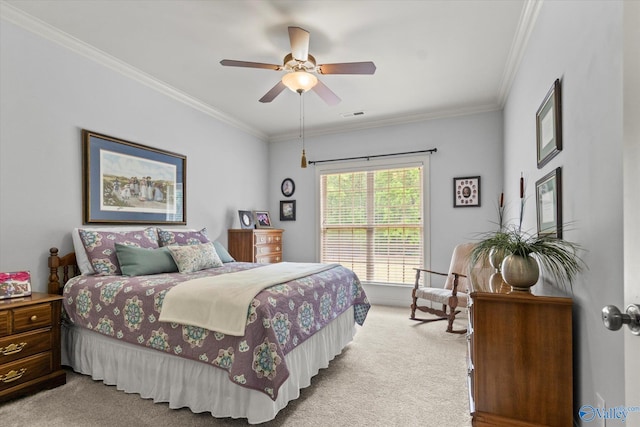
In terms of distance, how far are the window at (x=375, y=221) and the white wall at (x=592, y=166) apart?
9.19 ft

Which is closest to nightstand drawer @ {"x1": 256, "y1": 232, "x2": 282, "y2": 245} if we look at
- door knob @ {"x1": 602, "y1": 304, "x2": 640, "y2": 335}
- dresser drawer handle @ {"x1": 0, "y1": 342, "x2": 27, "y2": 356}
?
dresser drawer handle @ {"x1": 0, "y1": 342, "x2": 27, "y2": 356}

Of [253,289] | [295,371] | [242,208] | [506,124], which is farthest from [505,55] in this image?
[242,208]

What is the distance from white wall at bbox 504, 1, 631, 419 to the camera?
125 centimetres

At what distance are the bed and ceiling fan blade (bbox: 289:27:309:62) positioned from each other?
1.75 meters

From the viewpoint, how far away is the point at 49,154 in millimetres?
2762

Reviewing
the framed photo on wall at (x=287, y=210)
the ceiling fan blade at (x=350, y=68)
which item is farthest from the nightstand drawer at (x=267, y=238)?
the ceiling fan blade at (x=350, y=68)

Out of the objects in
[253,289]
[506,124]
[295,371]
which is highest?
[506,124]

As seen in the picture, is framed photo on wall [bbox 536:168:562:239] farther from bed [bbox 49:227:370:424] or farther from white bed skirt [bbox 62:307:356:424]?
white bed skirt [bbox 62:307:356:424]

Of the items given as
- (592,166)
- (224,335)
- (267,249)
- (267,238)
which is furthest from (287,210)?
(592,166)

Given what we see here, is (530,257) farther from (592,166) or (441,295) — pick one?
(441,295)

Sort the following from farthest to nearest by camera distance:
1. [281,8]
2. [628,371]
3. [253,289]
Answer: [281,8] < [253,289] < [628,371]

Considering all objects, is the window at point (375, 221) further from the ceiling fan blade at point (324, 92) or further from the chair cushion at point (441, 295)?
the ceiling fan blade at point (324, 92)

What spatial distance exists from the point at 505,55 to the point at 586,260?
2423mm

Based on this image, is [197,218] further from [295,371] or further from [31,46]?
[295,371]
